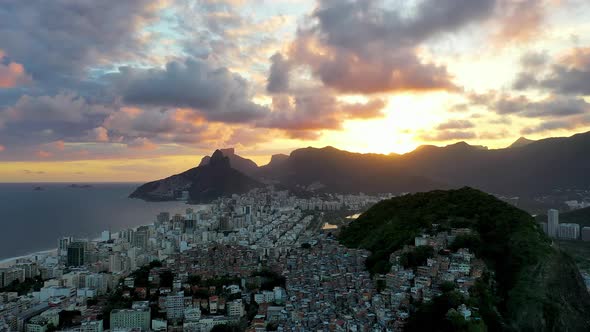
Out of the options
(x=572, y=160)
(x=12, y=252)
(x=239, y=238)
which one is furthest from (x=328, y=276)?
(x=572, y=160)

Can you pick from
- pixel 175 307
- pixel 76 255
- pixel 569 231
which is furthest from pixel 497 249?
pixel 569 231

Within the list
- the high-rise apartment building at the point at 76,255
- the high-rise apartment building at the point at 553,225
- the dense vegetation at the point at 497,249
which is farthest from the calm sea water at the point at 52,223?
the high-rise apartment building at the point at 553,225

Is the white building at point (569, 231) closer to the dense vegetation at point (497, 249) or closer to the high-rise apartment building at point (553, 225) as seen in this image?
the high-rise apartment building at point (553, 225)

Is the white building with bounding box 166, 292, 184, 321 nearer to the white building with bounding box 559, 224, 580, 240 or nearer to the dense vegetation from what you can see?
the dense vegetation

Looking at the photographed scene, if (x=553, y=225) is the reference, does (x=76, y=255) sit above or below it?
below

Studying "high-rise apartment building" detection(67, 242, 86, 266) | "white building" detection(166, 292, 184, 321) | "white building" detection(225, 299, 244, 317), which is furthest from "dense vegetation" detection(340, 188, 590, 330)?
"high-rise apartment building" detection(67, 242, 86, 266)

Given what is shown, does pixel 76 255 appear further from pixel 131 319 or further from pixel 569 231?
pixel 569 231

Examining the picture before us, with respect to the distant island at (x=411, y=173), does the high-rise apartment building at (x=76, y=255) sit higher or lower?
lower

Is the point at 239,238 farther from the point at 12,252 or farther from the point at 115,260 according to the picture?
the point at 12,252

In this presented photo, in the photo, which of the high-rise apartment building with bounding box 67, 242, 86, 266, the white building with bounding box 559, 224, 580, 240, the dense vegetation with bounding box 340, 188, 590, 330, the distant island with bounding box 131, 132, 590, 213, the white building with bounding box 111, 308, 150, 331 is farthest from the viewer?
the distant island with bounding box 131, 132, 590, 213

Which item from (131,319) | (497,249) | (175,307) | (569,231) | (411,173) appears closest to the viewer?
(131,319)
